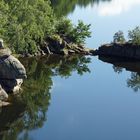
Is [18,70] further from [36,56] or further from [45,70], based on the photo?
[36,56]

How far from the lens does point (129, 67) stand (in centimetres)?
8856

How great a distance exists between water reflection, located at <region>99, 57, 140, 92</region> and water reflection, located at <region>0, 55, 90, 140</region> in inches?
203

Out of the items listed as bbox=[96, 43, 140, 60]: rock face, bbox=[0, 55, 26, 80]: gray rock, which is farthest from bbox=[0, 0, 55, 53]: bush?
bbox=[0, 55, 26, 80]: gray rock

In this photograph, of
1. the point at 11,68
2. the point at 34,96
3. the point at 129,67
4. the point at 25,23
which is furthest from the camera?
the point at 129,67

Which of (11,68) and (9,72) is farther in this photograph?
(9,72)

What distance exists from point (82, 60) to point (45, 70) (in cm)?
1294

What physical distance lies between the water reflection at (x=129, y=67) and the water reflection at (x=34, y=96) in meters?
5.16

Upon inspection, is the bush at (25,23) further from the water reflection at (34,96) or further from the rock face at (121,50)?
the rock face at (121,50)

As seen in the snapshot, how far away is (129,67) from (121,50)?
8.80 metres

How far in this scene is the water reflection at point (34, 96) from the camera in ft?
168

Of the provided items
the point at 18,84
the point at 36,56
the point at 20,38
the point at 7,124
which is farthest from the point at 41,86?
the point at 36,56

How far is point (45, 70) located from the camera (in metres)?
83.2

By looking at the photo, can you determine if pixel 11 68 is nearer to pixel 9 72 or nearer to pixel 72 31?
pixel 9 72

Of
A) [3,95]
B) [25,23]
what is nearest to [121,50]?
[25,23]
